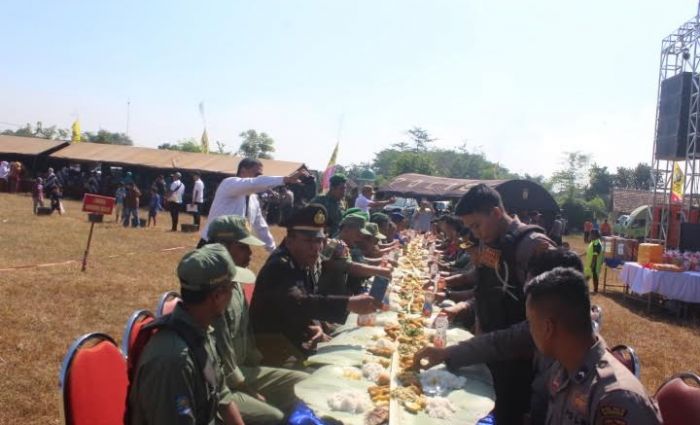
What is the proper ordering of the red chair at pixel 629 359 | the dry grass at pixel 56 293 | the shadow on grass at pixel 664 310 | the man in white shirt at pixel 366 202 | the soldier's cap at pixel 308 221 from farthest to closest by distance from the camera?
the shadow on grass at pixel 664 310 → the man in white shirt at pixel 366 202 → the dry grass at pixel 56 293 → the soldier's cap at pixel 308 221 → the red chair at pixel 629 359

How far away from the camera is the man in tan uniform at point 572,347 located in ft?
5.70

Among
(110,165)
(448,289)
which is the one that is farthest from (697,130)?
(110,165)

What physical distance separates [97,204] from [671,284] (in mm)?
10409

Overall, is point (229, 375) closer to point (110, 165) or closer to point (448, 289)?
point (448, 289)

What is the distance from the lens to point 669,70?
19297 mm

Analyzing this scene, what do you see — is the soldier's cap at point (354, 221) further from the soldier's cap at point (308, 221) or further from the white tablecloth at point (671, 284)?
the white tablecloth at point (671, 284)

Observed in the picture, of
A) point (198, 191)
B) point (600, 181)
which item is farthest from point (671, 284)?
point (600, 181)

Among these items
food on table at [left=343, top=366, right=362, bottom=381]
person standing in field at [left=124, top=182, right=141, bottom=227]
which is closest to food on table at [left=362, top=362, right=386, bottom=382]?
food on table at [left=343, top=366, right=362, bottom=381]

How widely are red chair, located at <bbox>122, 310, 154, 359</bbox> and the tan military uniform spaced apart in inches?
74.3

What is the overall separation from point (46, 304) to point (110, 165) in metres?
22.3

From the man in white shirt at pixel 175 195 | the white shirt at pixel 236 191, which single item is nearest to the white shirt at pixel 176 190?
the man in white shirt at pixel 175 195

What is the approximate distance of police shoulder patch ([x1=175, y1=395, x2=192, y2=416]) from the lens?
2020mm

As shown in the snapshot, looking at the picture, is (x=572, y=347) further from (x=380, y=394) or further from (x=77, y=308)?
(x=77, y=308)

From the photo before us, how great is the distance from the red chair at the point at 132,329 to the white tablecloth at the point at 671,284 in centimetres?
999
